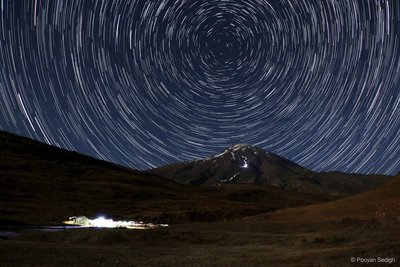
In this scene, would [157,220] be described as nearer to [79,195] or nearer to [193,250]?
[79,195]

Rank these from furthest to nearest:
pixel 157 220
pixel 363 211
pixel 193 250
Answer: pixel 157 220
pixel 363 211
pixel 193 250

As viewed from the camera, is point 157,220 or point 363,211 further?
point 157,220

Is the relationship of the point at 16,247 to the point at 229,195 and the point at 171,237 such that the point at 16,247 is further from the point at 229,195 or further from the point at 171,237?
the point at 229,195

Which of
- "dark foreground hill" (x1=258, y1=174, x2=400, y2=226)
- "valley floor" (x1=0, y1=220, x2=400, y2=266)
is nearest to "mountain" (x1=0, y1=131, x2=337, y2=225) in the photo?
"dark foreground hill" (x1=258, y1=174, x2=400, y2=226)

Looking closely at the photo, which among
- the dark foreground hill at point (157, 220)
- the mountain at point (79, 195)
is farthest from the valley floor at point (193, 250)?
the mountain at point (79, 195)

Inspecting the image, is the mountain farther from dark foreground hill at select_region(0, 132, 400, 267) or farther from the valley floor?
the valley floor

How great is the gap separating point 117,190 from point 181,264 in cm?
8086

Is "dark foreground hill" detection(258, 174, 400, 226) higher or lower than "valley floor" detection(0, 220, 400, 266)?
higher

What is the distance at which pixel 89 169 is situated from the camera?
123 metres

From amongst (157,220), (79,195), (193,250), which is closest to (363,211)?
(157,220)

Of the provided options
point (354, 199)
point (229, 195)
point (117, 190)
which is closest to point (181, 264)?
point (354, 199)

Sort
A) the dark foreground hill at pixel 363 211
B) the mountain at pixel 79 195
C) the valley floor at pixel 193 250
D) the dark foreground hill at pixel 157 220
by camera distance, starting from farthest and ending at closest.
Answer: the mountain at pixel 79 195 < the dark foreground hill at pixel 363 211 < the dark foreground hill at pixel 157 220 < the valley floor at pixel 193 250

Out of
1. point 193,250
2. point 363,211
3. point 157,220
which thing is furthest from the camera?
point 157,220

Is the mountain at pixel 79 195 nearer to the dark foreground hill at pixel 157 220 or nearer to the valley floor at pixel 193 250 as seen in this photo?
the dark foreground hill at pixel 157 220
